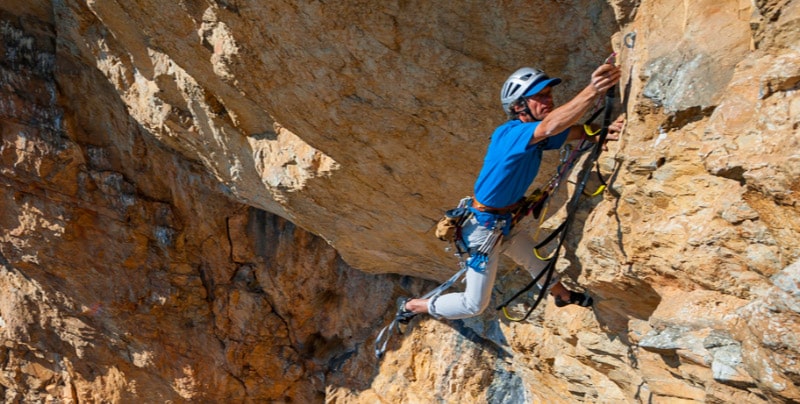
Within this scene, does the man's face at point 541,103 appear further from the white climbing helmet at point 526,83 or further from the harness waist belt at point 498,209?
the harness waist belt at point 498,209

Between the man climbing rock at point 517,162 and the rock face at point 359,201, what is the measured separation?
0.82ft

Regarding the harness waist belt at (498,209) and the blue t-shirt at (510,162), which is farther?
the harness waist belt at (498,209)

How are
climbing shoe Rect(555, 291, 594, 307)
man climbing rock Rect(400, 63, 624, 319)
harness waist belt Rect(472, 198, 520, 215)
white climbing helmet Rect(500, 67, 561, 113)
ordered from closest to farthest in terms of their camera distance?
1. man climbing rock Rect(400, 63, 624, 319)
2. white climbing helmet Rect(500, 67, 561, 113)
3. harness waist belt Rect(472, 198, 520, 215)
4. climbing shoe Rect(555, 291, 594, 307)

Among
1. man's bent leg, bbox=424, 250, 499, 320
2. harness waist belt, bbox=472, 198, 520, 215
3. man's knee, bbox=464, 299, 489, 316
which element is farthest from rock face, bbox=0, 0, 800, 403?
man's knee, bbox=464, 299, 489, 316

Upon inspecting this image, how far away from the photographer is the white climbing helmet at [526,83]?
3.08m

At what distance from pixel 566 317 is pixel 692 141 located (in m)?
2.18

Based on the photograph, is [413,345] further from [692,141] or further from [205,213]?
[692,141]

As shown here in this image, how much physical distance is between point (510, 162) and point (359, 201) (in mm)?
2341

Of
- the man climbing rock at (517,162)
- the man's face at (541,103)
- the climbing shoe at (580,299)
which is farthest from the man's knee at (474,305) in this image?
the man's face at (541,103)

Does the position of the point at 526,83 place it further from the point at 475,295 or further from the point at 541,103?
the point at 475,295

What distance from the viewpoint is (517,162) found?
3230 millimetres

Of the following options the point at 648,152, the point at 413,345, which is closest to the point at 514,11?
the point at 648,152

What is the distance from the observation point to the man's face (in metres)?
3.13

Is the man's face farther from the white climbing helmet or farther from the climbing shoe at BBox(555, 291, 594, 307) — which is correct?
the climbing shoe at BBox(555, 291, 594, 307)
